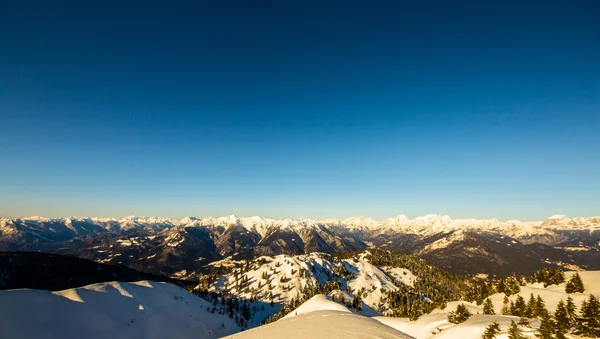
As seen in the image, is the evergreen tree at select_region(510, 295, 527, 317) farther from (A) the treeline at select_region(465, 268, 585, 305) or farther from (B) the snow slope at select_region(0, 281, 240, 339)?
(B) the snow slope at select_region(0, 281, 240, 339)

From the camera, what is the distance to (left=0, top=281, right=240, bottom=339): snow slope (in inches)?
1959

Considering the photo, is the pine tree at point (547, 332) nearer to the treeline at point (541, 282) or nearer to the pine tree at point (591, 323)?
the pine tree at point (591, 323)

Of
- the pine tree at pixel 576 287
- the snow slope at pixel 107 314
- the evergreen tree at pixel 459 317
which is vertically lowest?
the snow slope at pixel 107 314

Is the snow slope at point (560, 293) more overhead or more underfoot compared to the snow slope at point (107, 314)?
more overhead

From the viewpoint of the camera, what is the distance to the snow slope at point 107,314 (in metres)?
49.8

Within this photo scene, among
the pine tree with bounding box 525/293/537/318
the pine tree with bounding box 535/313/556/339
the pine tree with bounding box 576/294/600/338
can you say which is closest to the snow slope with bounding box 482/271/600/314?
the pine tree with bounding box 525/293/537/318

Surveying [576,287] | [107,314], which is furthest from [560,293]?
[107,314]

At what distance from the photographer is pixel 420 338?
49688mm

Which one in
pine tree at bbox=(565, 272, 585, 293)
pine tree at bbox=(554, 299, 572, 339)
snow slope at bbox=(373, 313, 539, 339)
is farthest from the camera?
pine tree at bbox=(565, 272, 585, 293)

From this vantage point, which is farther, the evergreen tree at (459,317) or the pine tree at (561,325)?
the evergreen tree at (459,317)

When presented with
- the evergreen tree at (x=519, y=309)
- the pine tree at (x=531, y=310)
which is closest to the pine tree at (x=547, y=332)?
the pine tree at (x=531, y=310)

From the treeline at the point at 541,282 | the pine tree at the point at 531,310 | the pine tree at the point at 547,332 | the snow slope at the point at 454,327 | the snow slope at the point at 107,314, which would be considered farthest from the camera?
the treeline at the point at 541,282

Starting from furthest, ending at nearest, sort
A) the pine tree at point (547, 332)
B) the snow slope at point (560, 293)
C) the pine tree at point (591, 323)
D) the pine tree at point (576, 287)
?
the pine tree at point (576, 287) < the snow slope at point (560, 293) < the pine tree at point (591, 323) < the pine tree at point (547, 332)

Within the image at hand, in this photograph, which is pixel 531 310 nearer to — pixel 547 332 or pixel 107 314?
pixel 547 332
